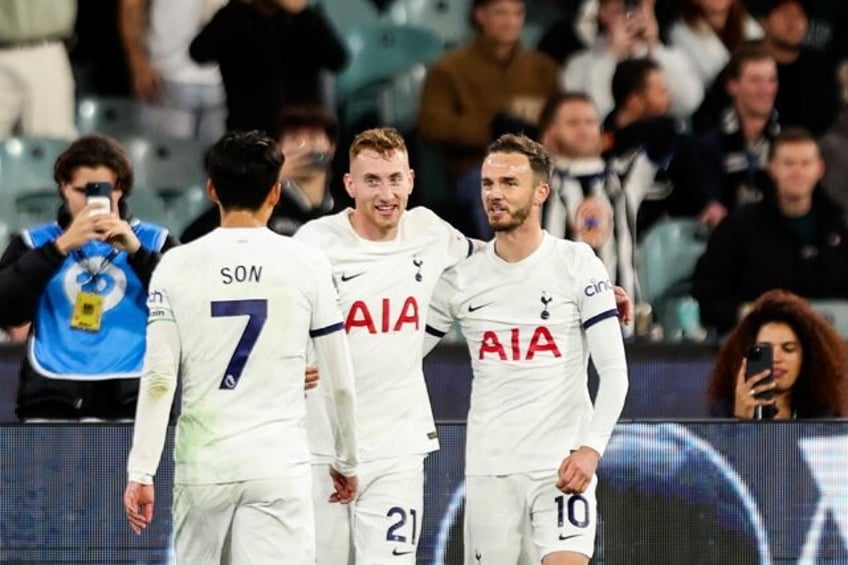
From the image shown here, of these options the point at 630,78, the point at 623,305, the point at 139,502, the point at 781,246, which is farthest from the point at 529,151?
the point at 630,78

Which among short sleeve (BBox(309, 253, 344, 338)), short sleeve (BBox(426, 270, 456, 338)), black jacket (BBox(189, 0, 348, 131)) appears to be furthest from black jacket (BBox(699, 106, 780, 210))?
short sleeve (BBox(309, 253, 344, 338))

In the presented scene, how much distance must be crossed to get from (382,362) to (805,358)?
1.95 m

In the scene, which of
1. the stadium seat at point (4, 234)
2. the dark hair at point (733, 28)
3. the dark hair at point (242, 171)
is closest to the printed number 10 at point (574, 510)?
the dark hair at point (242, 171)

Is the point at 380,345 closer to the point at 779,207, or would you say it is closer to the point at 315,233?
the point at 315,233

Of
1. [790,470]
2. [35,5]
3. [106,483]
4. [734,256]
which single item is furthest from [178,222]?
[790,470]

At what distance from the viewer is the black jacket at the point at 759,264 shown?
10.6 metres

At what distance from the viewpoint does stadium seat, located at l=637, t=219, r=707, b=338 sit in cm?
1146

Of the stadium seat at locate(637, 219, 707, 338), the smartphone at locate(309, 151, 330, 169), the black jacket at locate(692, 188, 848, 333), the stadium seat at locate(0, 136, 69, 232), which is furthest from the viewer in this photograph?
the stadium seat at locate(0, 136, 69, 232)

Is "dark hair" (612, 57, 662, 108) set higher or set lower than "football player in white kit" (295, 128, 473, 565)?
higher

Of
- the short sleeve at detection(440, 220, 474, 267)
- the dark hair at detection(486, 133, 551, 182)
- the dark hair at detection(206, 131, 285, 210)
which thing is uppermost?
the dark hair at detection(486, 133, 551, 182)

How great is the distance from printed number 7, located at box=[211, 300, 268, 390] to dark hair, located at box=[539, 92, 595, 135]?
496cm

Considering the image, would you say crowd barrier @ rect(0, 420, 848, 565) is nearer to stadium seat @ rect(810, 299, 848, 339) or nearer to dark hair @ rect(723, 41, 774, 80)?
stadium seat @ rect(810, 299, 848, 339)

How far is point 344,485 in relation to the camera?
718cm

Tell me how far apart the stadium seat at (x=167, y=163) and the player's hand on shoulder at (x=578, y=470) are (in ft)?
17.5
